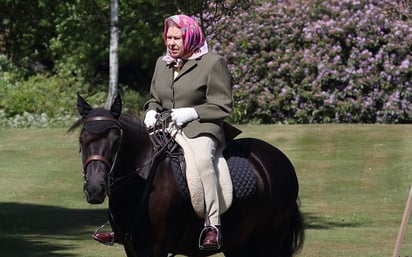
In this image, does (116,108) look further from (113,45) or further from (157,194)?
(113,45)

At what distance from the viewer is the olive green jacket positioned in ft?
25.0

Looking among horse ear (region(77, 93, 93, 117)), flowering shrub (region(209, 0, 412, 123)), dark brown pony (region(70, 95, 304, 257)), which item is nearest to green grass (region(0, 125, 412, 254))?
flowering shrub (region(209, 0, 412, 123))

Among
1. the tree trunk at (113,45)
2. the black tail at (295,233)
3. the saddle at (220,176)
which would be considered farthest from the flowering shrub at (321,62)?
the saddle at (220,176)

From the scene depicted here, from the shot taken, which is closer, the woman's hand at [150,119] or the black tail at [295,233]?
the woman's hand at [150,119]

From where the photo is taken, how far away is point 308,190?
19.5 metres

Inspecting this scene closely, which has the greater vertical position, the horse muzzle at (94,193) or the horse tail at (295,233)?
the horse muzzle at (94,193)

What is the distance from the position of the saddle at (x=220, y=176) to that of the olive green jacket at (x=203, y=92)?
0.18 meters

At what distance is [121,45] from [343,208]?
659 inches

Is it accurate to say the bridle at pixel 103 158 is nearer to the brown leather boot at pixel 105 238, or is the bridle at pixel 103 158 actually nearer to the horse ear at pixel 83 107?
the horse ear at pixel 83 107

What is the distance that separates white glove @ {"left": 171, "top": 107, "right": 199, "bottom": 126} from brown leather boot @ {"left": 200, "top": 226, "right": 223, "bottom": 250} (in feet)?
Result: 2.53

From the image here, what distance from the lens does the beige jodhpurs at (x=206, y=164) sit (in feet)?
24.5

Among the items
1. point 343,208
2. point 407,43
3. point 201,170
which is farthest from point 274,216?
point 407,43

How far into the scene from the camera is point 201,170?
24.5 ft

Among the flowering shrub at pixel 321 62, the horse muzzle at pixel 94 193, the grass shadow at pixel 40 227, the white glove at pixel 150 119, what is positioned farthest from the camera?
→ the flowering shrub at pixel 321 62
